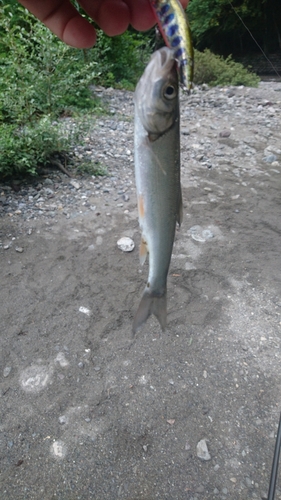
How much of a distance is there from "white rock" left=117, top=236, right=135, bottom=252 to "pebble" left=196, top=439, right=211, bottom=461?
191 cm

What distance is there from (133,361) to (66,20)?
2.16 metres

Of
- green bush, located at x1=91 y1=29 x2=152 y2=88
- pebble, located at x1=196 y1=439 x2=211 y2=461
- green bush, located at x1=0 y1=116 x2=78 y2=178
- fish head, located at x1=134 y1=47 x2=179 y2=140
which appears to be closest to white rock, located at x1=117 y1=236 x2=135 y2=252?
green bush, located at x1=0 y1=116 x2=78 y2=178

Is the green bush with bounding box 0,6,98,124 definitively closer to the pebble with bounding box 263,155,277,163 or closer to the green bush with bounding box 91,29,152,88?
the pebble with bounding box 263,155,277,163

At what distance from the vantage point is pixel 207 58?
11.1 metres

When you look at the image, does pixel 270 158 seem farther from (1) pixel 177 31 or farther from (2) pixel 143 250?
(1) pixel 177 31

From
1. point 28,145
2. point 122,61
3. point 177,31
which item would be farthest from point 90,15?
point 122,61

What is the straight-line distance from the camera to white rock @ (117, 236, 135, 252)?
4031 millimetres

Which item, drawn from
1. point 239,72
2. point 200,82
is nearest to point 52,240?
point 200,82

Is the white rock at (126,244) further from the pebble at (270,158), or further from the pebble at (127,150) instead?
the pebble at (270,158)

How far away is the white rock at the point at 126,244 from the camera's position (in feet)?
13.2

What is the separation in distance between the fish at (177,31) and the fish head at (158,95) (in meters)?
0.02

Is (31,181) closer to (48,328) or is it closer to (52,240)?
(52,240)

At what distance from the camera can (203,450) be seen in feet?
8.33

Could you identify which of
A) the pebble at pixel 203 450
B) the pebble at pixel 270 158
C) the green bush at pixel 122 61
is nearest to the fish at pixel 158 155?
the pebble at pixel 203 450
